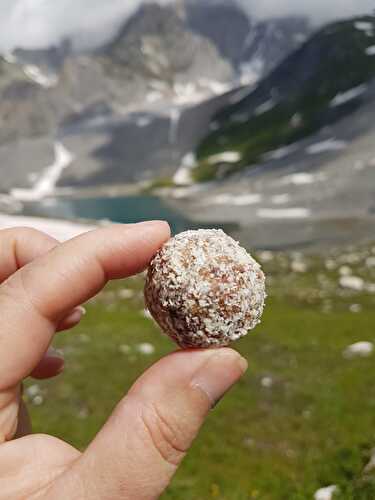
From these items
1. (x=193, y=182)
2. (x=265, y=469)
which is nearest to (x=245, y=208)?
(x=193, y=182)

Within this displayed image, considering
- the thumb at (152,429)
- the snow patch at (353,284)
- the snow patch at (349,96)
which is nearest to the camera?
the thumb at (152,429)

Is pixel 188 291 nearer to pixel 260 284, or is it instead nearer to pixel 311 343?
pixel 260 284

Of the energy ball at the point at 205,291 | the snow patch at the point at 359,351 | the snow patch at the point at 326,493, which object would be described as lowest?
the snow patch at the point at 359,351

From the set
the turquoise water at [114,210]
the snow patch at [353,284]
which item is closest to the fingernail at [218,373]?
the snow patch at [353,284]

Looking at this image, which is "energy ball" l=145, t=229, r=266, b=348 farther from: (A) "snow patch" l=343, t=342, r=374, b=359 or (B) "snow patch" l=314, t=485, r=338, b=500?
(A) "snow patch" l=343, t=342, r=374, b=359

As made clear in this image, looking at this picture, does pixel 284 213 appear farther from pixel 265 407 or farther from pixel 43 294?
pixel 43 294

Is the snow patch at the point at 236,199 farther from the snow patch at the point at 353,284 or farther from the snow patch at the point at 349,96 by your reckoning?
the snow patch at the point at 349,96

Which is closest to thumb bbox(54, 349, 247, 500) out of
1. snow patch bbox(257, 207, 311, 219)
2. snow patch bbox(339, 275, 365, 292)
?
snow patch bbox(339, 275, 365, 292)

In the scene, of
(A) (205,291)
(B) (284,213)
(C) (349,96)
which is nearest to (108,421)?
(A) (205,291)
